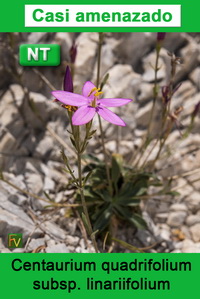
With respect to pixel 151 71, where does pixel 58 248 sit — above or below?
below

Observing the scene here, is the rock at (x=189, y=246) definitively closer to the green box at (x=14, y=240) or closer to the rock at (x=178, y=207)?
the rock at (x=178, y=207)

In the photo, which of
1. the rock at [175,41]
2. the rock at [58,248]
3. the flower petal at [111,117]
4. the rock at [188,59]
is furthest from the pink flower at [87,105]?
the rock at [175,41]

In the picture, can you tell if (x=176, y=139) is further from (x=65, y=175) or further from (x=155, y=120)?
(x=65, y=175)

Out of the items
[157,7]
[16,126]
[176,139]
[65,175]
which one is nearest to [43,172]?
[65,175]

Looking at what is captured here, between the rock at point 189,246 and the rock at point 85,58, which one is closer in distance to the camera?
the rock at point 189,246

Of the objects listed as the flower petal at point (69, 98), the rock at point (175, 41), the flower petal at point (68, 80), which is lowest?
the flower petal at point (69, 98)

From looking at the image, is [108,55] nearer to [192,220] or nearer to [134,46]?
[134,46]

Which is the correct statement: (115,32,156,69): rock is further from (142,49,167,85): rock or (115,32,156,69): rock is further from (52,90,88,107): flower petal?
(52,90,88,107): flower petal

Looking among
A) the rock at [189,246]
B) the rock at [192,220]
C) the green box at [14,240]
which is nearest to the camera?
the green box at [14,240]

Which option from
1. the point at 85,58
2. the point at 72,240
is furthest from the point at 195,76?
the point at 72,240
